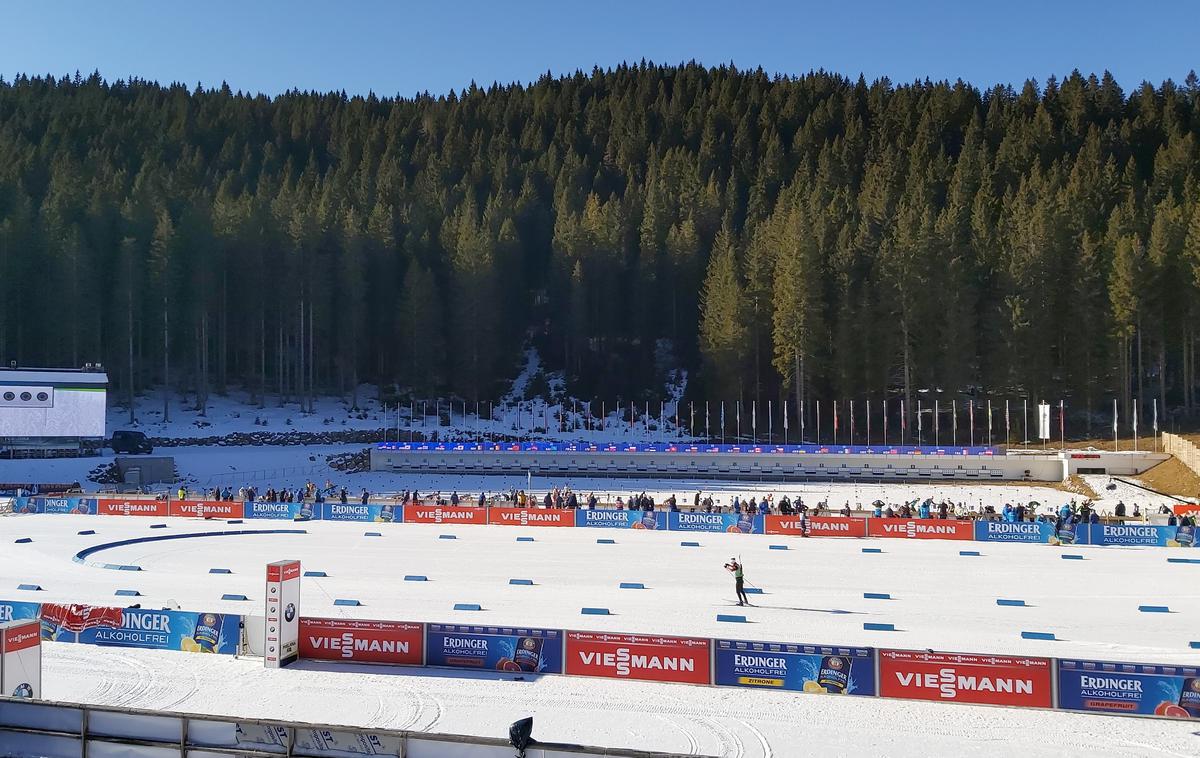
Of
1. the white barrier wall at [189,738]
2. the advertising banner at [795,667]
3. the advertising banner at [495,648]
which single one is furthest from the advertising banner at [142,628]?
the advertising banner at [795,667]

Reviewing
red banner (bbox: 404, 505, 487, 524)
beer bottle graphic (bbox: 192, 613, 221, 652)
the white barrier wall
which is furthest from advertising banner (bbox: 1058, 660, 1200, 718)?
red banner (bbox: 404, 505, 487, 524)

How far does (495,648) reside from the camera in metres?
16.8

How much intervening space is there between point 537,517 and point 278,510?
10.7 meters

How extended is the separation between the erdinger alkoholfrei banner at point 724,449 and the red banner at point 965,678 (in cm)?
3847

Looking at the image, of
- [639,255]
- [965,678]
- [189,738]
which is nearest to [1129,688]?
[965,678]

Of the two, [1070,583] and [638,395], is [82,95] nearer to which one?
[638,395]

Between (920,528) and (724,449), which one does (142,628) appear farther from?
(724,449)

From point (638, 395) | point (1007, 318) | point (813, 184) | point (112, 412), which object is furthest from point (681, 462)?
point (813, 184)

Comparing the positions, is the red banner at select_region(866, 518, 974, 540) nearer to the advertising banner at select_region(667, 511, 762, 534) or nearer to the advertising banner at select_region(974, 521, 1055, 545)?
the advertising banner at select_region(974, 521, 1055, 545)

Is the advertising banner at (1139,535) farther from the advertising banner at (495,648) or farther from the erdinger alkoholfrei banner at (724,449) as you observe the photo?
the advertising banner at (495,648)

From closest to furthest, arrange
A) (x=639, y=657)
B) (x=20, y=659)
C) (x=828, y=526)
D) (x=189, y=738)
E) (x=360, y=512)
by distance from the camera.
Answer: (x=189, y=738) < (x=20, y=659) < (x=639, y=657) < (x=828, y=526) < (x=360, y=512)

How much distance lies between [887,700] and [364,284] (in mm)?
68501

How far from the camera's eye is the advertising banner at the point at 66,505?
133 feet

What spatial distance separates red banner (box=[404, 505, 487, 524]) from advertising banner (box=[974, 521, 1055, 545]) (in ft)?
59.9
